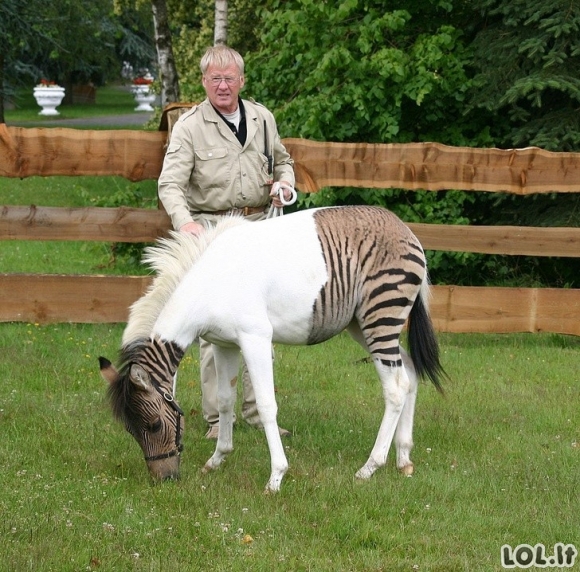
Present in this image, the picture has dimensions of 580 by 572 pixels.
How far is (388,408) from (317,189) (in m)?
3.64

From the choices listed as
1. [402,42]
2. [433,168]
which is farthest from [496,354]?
[402,42]

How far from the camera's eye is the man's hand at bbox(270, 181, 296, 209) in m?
6.28

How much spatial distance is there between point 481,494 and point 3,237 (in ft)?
16.2

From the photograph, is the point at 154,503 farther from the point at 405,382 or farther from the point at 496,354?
the point at 496,354

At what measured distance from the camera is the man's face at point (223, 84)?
6027 mm

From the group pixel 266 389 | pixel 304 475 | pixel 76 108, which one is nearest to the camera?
pixel 266 389

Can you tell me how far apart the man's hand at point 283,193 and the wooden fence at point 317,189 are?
2.53 meters

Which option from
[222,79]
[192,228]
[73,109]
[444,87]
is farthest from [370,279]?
[73,109]

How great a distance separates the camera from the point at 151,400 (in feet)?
17.4

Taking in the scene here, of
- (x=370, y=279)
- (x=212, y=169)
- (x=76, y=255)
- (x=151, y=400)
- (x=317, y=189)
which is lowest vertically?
(x=76, y=255)

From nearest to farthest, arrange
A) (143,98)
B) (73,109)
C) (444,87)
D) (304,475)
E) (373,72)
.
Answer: (304,475) → (444,87) → (373,72) → (73,109) → (143,98)

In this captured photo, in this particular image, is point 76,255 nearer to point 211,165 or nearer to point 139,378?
point 211,165

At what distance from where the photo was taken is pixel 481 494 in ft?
17.8

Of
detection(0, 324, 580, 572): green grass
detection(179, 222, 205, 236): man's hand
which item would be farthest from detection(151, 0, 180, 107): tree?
detection(179, 222, 205, 236): man's hand
